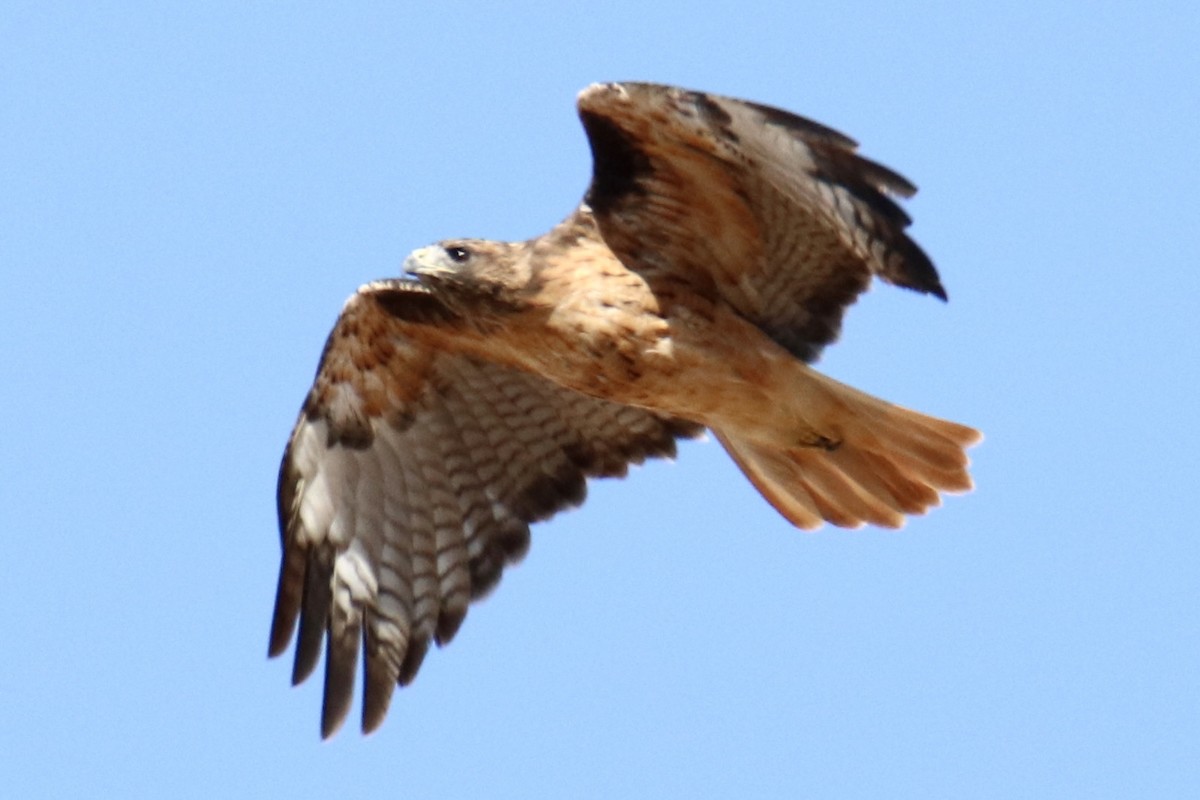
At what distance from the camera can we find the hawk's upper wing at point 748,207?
8.59 m

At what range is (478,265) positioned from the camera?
31.8 feet

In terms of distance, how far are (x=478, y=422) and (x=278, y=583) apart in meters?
1.18

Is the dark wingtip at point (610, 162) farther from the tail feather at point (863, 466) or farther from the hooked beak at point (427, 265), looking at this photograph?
the tail feather at point (863, 466)

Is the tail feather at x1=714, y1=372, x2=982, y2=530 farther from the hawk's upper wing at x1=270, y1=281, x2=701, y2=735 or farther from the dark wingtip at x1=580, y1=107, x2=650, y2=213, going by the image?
the dark wingtip at x1=580, y1=107, x2=650, y2=213

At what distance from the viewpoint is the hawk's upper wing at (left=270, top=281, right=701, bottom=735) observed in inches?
418

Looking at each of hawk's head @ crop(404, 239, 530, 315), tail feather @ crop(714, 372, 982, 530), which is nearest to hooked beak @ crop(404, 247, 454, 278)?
hawk's head @ crop(404, 239, 530, 315)

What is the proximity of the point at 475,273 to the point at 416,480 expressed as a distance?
61.4 inches

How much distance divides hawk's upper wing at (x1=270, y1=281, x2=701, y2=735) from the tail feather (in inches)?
20.8

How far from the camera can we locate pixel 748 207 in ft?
31.8

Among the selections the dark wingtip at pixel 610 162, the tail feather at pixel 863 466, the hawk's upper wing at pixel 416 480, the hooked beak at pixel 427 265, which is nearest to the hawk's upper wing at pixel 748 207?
the dark wingtip at pixel 610 162

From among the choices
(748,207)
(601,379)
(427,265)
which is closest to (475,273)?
(427,265)

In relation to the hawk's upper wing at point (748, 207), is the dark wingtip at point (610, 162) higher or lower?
higher

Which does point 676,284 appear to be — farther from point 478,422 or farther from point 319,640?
point 319,640

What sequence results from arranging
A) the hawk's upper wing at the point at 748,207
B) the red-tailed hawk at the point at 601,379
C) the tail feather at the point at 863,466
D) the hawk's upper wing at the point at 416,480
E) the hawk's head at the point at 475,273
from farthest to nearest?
the hawk's upper wing at the point at 416,480 < the tail feather at the point at 863,466 < the hawk's head at the point at 475,273 < the red-tailed hawk at the point at 601,379 < the hawk's upper wing at the point at 748,207
